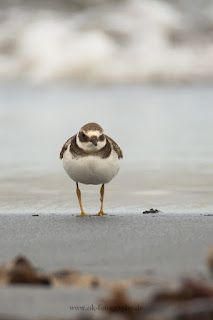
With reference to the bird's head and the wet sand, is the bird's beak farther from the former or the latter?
the wet sand

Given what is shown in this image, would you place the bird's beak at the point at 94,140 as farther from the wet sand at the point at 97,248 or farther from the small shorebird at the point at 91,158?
the wet sand at the point at 97,248

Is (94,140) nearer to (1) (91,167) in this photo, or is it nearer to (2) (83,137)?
(2) (83,137)

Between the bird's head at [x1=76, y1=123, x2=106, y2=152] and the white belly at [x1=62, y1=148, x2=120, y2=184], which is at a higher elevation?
the bird's head at [x1=76, y1=123, x2=106, y2=152]

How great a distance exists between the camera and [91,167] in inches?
262

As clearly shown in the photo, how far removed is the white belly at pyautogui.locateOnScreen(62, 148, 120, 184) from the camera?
6645 mm

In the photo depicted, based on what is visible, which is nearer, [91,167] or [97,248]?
[97,248]

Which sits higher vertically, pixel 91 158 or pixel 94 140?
pixel 94 140

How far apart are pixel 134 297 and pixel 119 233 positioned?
2119mm

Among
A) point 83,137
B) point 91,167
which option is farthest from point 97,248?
point 83,137

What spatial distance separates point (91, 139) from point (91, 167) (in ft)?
0.90

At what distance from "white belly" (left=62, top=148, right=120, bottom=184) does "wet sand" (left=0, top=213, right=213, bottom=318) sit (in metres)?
0.46

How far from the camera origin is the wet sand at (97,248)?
10.6ft

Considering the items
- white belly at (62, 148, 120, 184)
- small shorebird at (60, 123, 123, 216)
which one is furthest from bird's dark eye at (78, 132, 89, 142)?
white belly at (62, 148, 120, 184)

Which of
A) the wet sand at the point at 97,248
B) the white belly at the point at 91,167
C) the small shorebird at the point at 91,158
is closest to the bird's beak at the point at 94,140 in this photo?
the small shorebird at the point at 91,158
